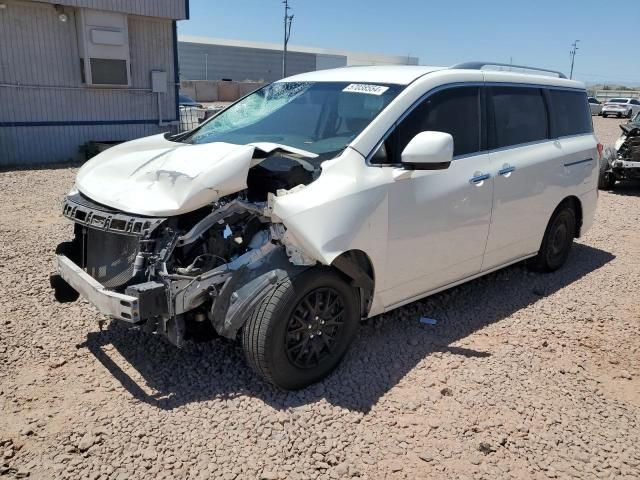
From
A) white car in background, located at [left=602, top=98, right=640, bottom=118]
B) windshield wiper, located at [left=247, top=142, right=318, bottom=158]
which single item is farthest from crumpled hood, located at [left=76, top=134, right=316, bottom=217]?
white car in background, located at [left=602, top=98, right=640, bottom=118]

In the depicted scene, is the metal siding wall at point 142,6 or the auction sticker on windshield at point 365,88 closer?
the auction sticker on windshield at point 365,88

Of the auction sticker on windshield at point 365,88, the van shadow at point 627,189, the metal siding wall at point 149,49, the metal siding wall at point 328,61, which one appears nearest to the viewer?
the auction sticker on windshield at point 365,88

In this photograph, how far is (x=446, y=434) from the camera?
3105 millimetres

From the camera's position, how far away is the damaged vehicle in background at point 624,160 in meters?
10.5

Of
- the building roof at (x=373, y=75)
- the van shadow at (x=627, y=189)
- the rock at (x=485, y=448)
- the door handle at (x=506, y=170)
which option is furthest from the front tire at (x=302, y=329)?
the van shadow at (x=627, y=189)

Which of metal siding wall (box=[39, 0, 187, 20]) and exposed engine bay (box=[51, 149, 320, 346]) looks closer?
exposed engine bay (box=[51, 149, 320, 346])

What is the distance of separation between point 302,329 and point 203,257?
735 millimetres

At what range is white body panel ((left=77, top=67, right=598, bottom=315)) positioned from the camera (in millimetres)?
3152

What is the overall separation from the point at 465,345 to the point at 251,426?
1.83 meters

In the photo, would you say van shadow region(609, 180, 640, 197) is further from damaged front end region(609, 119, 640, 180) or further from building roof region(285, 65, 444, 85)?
building roof region(285, 65, 444, 85)

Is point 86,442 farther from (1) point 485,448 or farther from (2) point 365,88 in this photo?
(2) point 365,88

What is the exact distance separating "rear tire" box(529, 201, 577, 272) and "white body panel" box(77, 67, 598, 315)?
0.33 m

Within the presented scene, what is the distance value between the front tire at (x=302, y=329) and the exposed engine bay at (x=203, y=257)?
91 mm

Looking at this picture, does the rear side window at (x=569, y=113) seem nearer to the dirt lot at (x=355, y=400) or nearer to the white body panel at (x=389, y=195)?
the white body panel at (x=389, y=195)
